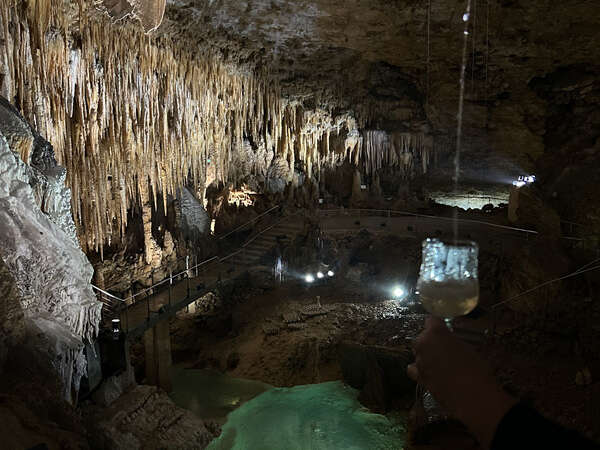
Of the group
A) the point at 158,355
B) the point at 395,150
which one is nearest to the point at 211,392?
the point at 158,355

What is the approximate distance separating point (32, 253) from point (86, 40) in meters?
5.17

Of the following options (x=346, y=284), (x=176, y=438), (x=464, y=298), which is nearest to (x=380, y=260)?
(x=346, y=284)

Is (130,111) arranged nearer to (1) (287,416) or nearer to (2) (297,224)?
(2) (297,224)

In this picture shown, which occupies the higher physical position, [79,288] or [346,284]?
[79,288]

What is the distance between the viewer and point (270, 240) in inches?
568

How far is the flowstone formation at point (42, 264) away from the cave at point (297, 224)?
1.3 inches

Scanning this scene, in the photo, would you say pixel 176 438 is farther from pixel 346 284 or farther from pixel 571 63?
pixel 571 63

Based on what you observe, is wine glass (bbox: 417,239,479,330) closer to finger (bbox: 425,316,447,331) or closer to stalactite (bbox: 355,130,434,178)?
finger (bbox: 425,316,447,331)

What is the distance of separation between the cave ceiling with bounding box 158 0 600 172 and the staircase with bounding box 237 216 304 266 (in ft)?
13.9

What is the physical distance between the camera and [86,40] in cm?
788

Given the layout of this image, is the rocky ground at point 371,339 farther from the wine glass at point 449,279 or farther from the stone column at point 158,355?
the wine glass at point 449,279

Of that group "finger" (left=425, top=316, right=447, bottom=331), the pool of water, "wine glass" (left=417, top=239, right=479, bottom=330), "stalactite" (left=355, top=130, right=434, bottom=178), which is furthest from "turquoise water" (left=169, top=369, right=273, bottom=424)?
"stalactite" (left=355, top=130, right=434, bottom=178)

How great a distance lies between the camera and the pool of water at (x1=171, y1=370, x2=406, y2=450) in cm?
809

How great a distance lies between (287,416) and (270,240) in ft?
21.2
